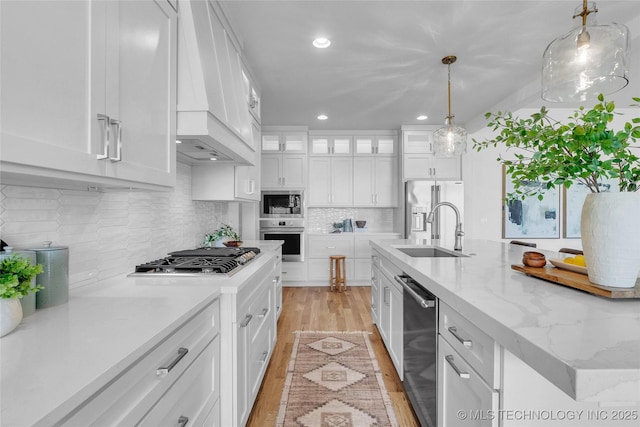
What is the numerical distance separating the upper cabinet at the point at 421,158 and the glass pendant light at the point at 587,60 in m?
3.35

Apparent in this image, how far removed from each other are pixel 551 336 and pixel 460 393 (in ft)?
1.95

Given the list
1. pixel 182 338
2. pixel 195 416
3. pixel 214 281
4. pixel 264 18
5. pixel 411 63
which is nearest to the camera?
pixel 182 338

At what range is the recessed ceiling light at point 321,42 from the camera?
257cm

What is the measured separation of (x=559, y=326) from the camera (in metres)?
0.81

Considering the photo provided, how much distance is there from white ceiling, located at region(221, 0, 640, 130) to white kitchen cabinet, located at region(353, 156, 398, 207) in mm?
1243

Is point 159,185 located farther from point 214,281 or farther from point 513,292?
point 513,292

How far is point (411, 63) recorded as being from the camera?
3.00m

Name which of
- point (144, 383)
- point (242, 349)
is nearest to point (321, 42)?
point (242, 349)

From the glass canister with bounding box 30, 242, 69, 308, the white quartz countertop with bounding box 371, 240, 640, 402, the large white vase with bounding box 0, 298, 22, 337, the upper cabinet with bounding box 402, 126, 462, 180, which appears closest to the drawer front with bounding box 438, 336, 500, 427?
the white quartz countertop with bounding box 371, 240, 640, 402

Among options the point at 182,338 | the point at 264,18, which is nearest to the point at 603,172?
the point at 182,338

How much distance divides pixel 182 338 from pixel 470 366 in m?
0.98

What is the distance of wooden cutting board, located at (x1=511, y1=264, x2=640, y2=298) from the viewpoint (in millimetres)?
1002

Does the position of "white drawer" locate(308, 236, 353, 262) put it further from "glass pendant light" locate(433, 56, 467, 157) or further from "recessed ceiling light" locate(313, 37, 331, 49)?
"recessed ceiling light" locate(313, 37, 331, 49)

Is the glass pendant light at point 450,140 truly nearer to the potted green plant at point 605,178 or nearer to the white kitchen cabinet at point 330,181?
the potted green plant at point 605,178
